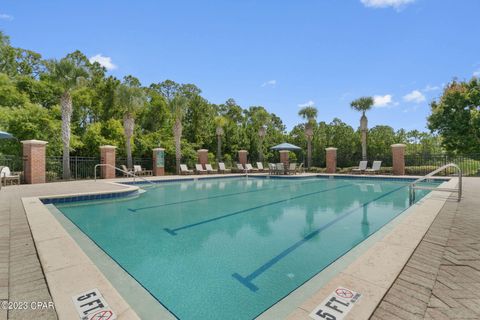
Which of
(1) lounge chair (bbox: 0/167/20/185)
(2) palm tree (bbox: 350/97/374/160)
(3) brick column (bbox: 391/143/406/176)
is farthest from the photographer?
(2) palm tree (bbox: 350/97/374/160)

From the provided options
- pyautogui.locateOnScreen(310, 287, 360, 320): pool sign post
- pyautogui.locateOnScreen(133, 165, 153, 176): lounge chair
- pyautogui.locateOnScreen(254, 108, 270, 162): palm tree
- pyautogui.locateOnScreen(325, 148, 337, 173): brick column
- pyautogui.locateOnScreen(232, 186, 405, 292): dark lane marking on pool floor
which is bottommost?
pyautogui.locateOnScreen(232, 186, 405, 292): dark lane marking on pool floor

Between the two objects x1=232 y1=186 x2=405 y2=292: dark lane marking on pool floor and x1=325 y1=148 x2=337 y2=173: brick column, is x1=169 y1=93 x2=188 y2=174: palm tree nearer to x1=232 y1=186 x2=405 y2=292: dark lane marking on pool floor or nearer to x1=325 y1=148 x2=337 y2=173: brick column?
x1=325 y1=148 x2=337 y2=173: brick column

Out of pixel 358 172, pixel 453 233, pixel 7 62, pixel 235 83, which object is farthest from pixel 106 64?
pixel 453 233

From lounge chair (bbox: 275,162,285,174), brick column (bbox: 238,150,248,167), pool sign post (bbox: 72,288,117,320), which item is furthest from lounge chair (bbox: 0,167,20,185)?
brick column (bbox: 238,150,248,167)

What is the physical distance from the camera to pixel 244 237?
15.2 feet

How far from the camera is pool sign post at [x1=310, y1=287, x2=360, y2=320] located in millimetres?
1900

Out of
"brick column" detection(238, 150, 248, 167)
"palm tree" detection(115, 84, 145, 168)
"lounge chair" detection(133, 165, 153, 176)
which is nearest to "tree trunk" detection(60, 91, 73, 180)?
"palm tree" detection(115, 84, 145, 168)

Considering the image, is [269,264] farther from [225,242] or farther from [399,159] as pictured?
[399,159]

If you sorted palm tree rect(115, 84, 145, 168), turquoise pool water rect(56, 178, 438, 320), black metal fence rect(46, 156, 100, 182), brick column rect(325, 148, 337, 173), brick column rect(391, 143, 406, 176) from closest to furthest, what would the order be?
turquoise pool water rect(56, 178, 438, 320), black metal fence rect(46, 156, 100, 182), brick column rect(391, 143, 406, 176), palm tree rect(115, 84, 145, 168), brick column rect(325, 148, 337, 173)

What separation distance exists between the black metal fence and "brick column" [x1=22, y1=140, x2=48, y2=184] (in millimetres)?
2051

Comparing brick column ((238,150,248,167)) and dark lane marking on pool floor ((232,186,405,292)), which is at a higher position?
brick column ((238,150,248,167))

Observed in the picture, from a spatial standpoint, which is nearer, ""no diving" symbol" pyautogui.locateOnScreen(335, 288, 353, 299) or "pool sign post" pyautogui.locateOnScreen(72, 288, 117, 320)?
"pool sign post" pyautogui.locateOnScreen(72, 288, 117, 320)

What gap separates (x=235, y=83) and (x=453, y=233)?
23471 mm

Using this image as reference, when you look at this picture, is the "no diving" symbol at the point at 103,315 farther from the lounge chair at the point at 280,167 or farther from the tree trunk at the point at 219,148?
the tree trunk at the point at 219,148
